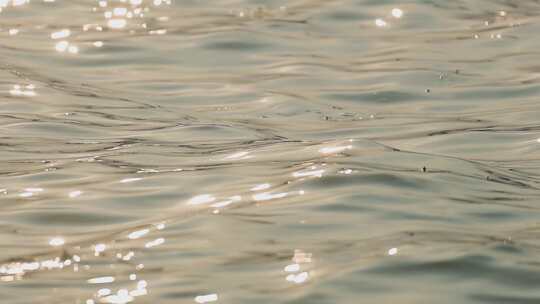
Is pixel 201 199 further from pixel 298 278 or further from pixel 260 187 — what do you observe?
pixel 298 278

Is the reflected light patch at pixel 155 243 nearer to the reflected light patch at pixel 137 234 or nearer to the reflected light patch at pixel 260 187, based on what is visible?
the reflected light patch at pixel 137 234

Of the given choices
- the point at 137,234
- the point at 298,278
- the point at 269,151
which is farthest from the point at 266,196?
the point at 298,278

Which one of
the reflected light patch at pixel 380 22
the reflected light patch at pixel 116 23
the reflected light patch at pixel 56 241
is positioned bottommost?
the reflected light patch at pixel 380 22

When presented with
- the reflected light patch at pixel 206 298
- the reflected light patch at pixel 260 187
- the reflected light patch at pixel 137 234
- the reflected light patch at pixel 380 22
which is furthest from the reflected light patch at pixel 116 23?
the reflected light patch at pixel 206 298

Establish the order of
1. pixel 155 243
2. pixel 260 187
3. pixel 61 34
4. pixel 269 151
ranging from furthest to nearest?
pixel 61 34 < pixel 269 151 < pixel 260 187 < pixel 155 243

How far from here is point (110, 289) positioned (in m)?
3.56

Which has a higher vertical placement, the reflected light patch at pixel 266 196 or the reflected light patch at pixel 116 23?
the reflected light patch at pixel 116 23

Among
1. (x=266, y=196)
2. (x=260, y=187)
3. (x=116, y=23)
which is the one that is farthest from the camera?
(x=116, y=23)

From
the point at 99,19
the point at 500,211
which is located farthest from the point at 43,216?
the point at 99,19

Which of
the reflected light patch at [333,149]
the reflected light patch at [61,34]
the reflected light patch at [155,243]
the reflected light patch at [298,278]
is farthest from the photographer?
the reflected light patch at [61,34]

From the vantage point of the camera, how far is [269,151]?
505 cm

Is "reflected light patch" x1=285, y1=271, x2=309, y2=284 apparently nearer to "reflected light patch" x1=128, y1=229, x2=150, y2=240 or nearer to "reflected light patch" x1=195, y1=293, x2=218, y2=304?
"reflected light patch" x1=195, y1=293, x2=218, y2=304

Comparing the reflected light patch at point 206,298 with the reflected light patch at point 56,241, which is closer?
the reflected light patch at point 206,298

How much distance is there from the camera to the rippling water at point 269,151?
3.66 meters
